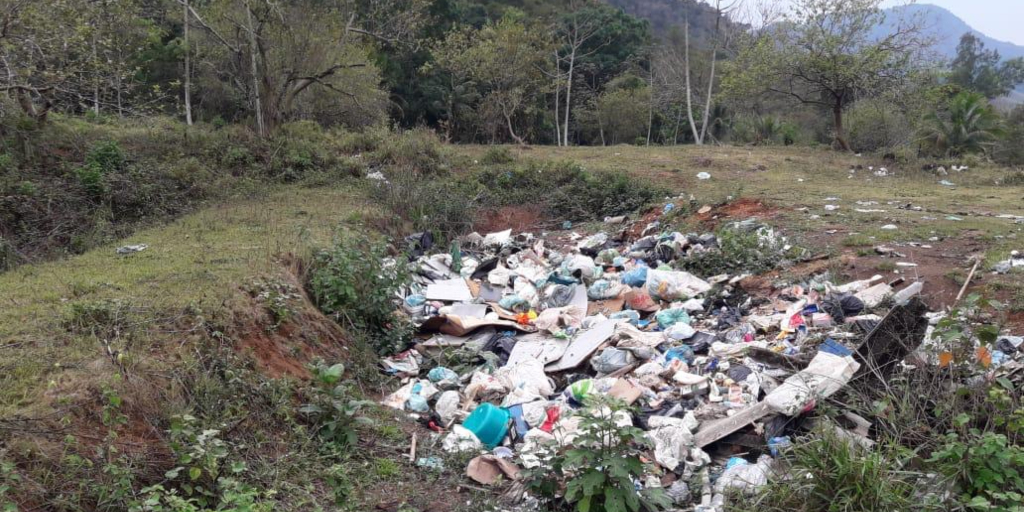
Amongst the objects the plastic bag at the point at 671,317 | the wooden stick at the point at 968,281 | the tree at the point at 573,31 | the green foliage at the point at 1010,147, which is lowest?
the plastic bag at the point at 671,317

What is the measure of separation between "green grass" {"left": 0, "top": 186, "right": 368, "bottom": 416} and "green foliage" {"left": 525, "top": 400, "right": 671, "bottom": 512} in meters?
2.05

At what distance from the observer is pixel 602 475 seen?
284 cm

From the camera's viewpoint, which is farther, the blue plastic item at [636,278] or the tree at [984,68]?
the tree at [984,68]

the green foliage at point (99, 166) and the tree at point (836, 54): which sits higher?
the tree at point (836, 54)

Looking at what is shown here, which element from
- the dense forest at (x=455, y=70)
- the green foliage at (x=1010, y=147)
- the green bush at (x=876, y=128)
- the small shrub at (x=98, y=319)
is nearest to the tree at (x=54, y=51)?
the dense forest at (x=455, y=70)

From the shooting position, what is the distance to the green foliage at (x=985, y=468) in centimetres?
272

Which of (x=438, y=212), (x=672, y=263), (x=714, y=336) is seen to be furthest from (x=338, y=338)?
(x=438, y=212)

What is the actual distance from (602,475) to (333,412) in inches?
61.1

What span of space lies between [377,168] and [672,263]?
6.27 meters

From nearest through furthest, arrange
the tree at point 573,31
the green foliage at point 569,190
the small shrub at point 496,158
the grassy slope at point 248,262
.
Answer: the grassy slope at point 248,262 → the green foliage at point 569,190 → the small shrub at point 496,158 → the tree at point 573,31

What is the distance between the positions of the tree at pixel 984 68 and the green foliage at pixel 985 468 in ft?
150

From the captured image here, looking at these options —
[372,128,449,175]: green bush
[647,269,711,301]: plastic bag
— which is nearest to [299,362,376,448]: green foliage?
[647,269,711,301]: plastic bag

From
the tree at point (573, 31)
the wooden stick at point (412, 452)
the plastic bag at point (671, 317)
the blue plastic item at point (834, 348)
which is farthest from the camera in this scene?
the tree at point (573, 31)

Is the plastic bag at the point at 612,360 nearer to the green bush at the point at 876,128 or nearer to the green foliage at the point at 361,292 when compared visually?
the green foliage at the point at 361,292
